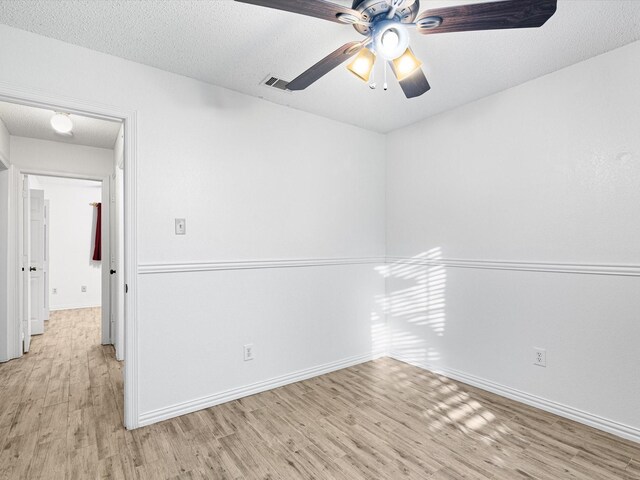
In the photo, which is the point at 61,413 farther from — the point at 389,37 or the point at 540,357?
the point at 540,357

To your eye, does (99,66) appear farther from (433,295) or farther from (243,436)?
(433,295)

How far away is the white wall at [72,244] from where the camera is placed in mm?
6430

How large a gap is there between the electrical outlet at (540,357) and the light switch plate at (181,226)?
2710mm

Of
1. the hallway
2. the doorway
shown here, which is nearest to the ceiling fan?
the hallway

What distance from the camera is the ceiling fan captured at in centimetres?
129

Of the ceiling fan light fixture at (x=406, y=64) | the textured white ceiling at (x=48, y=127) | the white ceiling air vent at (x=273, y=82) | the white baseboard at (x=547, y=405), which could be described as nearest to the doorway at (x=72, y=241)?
the textured white ceiling at (x=48, y=127)

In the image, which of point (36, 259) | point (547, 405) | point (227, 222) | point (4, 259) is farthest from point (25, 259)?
point (547, 405)

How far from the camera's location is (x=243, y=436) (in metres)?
2.13

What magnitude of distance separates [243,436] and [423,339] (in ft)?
6.15

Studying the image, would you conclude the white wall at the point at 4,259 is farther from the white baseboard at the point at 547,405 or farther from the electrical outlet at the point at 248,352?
the white baseboard at the point at 547,405

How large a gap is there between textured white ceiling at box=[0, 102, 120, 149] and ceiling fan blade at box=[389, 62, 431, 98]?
248 cm

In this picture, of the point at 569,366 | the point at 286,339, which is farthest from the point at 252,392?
the point at 569,366

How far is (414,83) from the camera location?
1.88 meters

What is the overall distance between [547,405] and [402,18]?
266 cm
